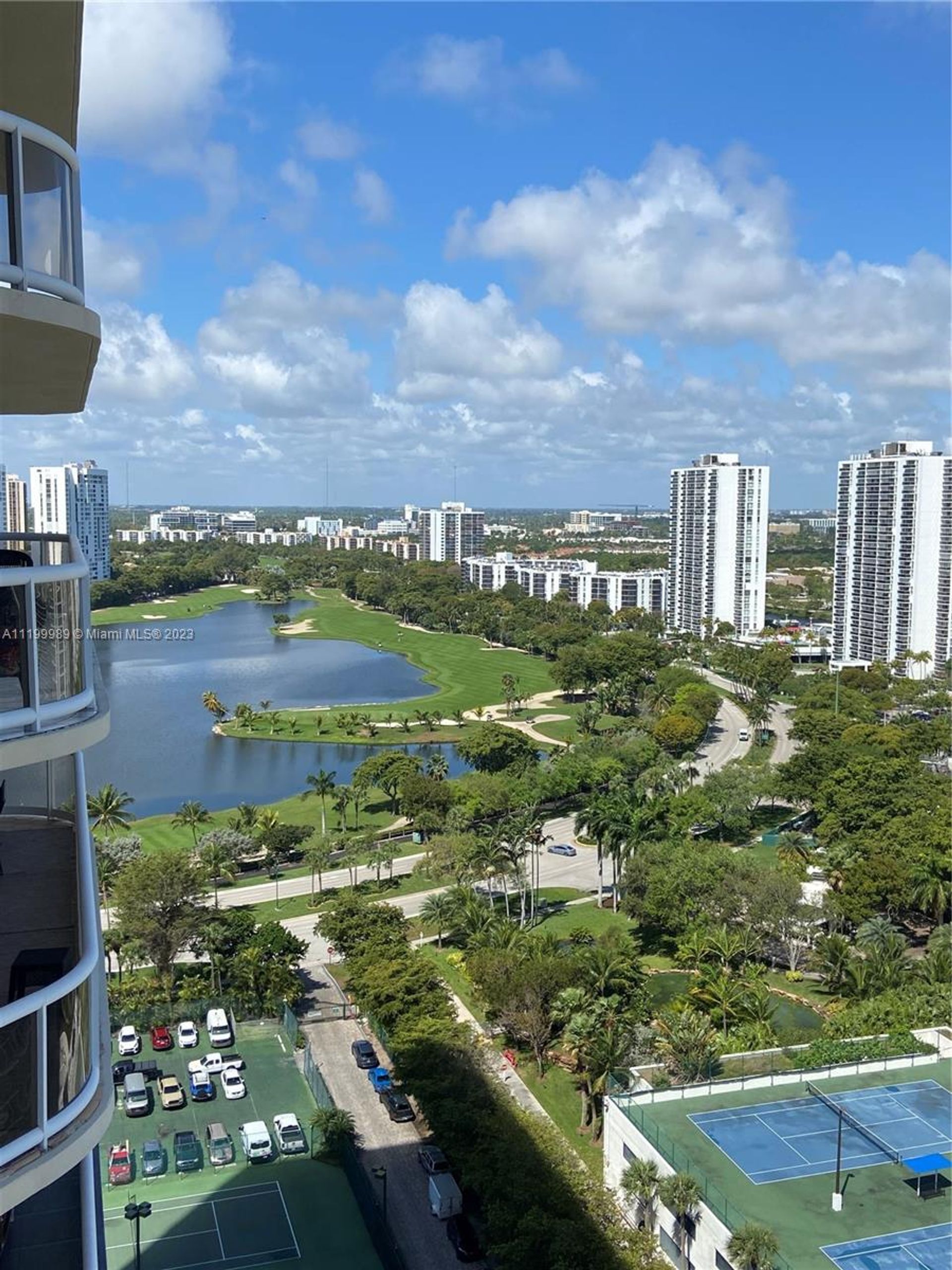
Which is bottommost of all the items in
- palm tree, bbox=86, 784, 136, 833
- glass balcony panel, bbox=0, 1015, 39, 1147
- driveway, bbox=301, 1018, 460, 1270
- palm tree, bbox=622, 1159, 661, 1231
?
driveway, bbox=301, 1018, 460, 1270

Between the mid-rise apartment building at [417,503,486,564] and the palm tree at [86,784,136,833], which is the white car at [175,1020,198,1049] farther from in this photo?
the mid-rise apartment building at [417,503,486,564]

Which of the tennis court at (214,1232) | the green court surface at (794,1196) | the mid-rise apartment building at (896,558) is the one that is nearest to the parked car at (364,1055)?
the tennis court at (214,1232)

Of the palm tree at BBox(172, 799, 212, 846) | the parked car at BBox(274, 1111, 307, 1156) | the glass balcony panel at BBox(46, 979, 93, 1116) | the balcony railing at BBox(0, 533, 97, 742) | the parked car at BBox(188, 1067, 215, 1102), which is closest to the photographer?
the glass balcony panel at BBox(46, 979, 93, 1116)

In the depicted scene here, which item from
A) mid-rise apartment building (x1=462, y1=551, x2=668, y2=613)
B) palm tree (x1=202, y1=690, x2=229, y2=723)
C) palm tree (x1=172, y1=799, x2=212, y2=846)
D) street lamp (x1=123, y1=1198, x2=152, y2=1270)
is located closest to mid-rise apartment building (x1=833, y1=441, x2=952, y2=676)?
mid-rise apartment building (x1=462, y1=551, x2=668, y2=613)

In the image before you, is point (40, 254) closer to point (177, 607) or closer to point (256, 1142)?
point (256, 1142)

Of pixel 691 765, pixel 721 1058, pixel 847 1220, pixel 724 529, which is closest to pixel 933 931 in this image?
pixel 721 1058

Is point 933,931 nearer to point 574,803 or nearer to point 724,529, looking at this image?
point 574,803

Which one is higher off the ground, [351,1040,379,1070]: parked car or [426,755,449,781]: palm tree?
[426,755,449,781]: palm tree

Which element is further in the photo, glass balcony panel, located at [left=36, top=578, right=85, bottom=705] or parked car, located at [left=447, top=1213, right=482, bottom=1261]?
parked car, located at [left=447, top=1213, right=482, bottom=1261]
